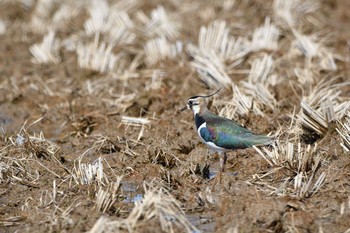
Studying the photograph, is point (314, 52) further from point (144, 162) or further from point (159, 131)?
point (144, 162)

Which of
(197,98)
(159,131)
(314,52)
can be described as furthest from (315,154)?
(314,52)

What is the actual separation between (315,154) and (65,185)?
8.24 feet

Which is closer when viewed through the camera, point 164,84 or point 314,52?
point 164,84

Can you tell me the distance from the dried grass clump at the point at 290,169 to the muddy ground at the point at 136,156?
0.04 meters

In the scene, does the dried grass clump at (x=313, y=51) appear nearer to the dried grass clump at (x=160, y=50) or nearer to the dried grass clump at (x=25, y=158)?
the dried grass clump at (x=160, y=50)

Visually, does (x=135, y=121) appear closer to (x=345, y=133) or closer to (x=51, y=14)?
(x=345, y=133)

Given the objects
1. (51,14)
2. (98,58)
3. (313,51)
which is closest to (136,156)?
(98,58)

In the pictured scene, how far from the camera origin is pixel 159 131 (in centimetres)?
991

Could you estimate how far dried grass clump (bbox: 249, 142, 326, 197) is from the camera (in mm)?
7504

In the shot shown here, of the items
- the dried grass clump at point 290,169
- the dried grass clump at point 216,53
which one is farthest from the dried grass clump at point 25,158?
the dried grass clump at point 216,53

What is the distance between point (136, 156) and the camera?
29.7 feet

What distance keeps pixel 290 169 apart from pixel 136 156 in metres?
1.90

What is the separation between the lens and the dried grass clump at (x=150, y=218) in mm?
6430

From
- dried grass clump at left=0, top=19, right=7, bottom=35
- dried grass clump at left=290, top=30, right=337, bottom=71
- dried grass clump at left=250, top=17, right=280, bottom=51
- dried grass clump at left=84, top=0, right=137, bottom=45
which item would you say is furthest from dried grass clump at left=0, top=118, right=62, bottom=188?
dried grass clump at left=0, top=19, right=7, bottom=35
